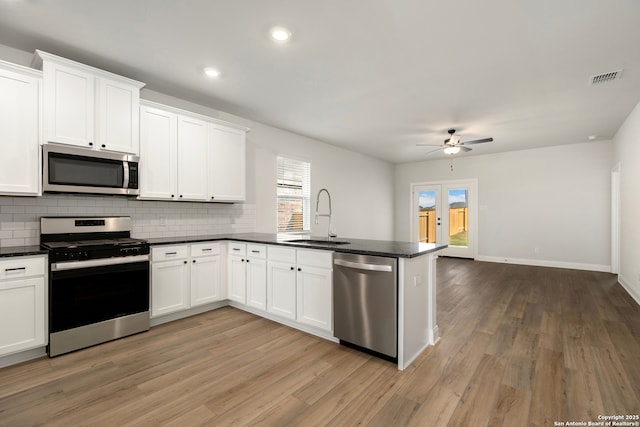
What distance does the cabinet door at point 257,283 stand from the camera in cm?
339

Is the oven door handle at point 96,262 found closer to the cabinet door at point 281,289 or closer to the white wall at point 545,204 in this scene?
the cabinet door at point 281,289

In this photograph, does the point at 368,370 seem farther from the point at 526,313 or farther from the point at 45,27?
the point at 45,27

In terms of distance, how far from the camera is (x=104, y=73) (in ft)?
9.48

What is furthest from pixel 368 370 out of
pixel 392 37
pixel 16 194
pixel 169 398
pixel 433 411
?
pixel 16 194

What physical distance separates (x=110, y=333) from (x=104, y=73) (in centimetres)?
247

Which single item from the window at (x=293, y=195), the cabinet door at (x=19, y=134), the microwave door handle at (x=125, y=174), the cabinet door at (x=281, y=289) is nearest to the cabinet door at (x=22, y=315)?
the cabinet door at (x=19, y=134)

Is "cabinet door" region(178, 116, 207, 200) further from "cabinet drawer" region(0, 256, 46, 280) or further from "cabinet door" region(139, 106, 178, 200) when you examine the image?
"cabinet drawer" region(0, 256, 46, 280)

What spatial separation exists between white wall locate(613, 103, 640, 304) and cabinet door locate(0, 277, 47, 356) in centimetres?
672

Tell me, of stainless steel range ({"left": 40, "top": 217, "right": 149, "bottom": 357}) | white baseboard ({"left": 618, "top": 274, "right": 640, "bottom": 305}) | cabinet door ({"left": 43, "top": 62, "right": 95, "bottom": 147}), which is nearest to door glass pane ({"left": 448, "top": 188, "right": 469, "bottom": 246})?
white baseboard ({"left": 618, "top": 274, "right": 640, "bottom": 305})

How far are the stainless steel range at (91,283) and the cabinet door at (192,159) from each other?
2.82 ft

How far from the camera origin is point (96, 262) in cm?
271

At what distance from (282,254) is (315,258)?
459 millimetres

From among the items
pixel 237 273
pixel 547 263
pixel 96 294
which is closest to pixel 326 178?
pixel 237 273

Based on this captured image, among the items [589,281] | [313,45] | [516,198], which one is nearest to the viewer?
[313,45]
